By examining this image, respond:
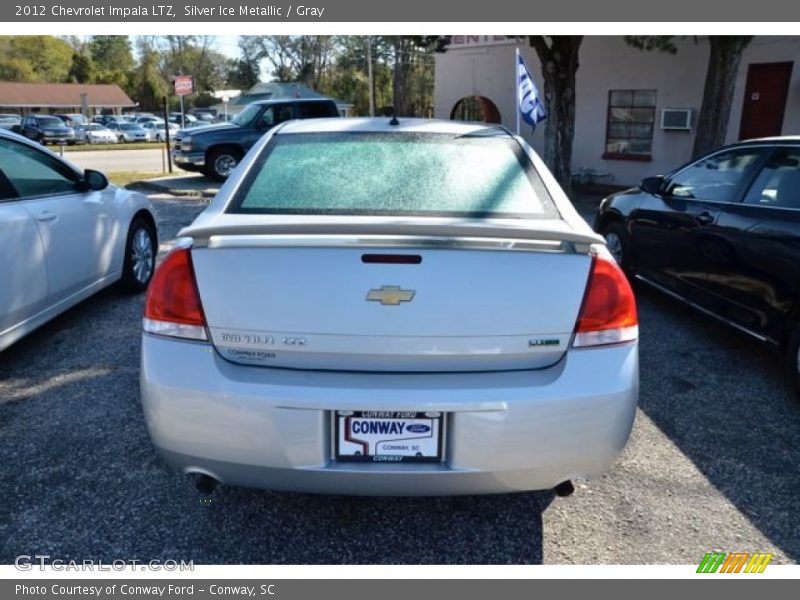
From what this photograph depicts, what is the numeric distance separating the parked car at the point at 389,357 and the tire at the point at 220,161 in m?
13.5

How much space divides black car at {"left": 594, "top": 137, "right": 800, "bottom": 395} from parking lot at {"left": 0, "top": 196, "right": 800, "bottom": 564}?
0.61m

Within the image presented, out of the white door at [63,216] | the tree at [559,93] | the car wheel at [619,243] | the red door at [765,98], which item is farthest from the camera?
the red door at [765,98]

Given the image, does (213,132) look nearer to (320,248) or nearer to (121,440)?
(121,440)

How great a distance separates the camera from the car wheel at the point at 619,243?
5797mm

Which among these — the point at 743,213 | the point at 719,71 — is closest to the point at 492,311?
the point at 743,213

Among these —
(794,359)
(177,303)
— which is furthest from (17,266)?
(794,359)

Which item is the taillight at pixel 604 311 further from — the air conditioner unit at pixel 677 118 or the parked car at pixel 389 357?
the air conditioner unit at pixel 677 118

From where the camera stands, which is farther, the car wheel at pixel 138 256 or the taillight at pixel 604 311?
the car wheel at pixel 138 256

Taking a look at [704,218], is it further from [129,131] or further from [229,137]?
[129,131]

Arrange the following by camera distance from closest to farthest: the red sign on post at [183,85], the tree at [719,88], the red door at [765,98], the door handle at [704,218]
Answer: the door handle at [704,218] → the tree at [719,88] → the red door at [765,98] → the red sign on post at [183,85]

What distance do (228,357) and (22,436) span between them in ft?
5.86

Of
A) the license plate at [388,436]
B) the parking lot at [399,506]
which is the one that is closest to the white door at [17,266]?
the parking lot at [399,506]

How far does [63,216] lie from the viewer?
4.34 meters

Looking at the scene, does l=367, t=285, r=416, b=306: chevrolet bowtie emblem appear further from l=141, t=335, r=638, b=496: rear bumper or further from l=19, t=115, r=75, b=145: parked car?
l=19, t=115, r=75, b=145: parked car
